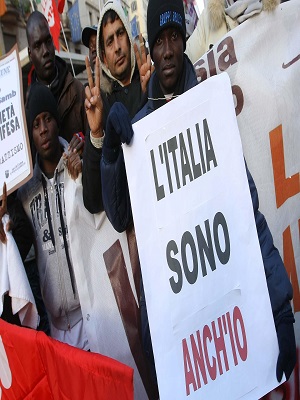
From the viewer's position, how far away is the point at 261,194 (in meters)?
2.38

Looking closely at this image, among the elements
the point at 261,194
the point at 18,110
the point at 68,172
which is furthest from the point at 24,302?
the point at 261,194

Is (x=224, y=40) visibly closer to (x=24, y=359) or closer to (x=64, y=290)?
(x=64, y=290)

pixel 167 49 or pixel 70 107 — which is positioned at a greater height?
pixel 167 49

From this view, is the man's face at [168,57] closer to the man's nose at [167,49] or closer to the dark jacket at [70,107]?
the man's nose at [167,49]

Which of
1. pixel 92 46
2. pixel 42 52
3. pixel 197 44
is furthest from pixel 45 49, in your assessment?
pixel 197 44

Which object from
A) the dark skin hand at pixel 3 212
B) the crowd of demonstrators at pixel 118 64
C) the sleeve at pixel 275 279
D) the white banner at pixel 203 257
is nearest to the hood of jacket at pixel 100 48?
the crowd of demonstrators at pixel 118 64

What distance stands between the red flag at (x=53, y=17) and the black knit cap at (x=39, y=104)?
4.15 ft

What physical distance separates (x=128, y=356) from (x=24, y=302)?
585mm

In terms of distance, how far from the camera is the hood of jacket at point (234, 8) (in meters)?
2.39

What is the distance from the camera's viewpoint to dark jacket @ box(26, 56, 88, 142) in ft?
11.0

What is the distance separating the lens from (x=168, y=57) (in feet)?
7.43

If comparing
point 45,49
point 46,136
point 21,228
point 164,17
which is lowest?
point 21,228

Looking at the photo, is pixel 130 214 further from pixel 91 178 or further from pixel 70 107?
pixel 70 107

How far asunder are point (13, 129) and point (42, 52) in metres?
0.81
